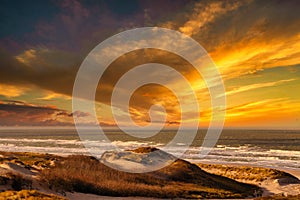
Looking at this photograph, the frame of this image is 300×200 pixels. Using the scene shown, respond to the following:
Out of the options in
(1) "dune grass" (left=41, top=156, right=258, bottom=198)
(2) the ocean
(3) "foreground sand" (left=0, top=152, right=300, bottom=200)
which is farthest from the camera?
(2) the ocean

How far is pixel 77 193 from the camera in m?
22.5

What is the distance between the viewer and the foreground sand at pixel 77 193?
21097mm

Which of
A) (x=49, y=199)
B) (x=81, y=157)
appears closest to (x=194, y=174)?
(x=81, y=157)

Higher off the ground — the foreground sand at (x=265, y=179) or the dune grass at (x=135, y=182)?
the dune grass at (x=135, y=182)

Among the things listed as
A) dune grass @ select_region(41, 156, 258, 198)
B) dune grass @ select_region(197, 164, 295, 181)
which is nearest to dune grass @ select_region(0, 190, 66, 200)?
dune grass @ select_region(41, 156, 258, 198)

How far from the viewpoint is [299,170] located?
48969mm

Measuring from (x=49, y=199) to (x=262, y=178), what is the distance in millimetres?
30105

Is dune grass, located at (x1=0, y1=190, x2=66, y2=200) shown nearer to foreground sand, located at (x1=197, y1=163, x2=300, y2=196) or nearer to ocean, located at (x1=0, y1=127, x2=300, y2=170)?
foreground sand, located at (x1=197, y1=163, x2=300, y2=196)

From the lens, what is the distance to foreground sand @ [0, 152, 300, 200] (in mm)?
21097

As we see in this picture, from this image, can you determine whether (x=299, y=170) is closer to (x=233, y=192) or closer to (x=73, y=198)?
(x=233, y=192)

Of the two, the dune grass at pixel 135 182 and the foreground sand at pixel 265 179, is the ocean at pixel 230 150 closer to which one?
the foreground sand at pixel 265 179

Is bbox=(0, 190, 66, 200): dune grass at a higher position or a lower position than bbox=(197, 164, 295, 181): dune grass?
higher

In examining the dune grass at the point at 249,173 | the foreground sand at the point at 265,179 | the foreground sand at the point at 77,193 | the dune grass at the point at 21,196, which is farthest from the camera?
the dune grass at the point at 249,173

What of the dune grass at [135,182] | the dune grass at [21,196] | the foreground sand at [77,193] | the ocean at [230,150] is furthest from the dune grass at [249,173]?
the dune grass at [21,196]
